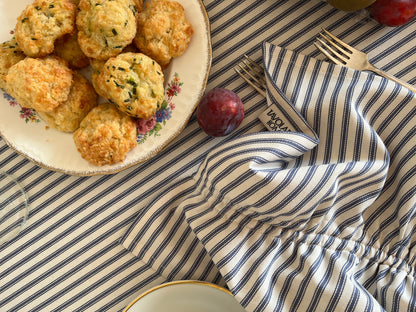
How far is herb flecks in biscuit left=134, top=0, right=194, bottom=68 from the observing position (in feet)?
3.33

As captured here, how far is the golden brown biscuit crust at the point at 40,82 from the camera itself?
99 cm

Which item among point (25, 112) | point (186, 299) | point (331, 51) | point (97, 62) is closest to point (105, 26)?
point (97, 62)

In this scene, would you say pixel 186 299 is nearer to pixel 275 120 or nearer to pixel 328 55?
pixel 275 120

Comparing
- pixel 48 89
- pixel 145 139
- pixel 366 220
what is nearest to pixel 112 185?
pixel 145 139

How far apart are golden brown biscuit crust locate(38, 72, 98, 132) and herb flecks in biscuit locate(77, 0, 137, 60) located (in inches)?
3.7

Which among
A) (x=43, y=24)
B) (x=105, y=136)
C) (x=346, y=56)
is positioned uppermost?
(x=43, y=24)

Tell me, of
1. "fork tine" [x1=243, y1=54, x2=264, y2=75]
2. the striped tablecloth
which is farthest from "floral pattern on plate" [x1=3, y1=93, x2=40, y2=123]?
"fork tine" [x1=243, y1=54, x2=264, y2=75]

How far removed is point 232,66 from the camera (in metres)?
1.15

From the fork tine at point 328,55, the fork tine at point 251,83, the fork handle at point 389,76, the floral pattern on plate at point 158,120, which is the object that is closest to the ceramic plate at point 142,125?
the floral pattern on plate at point 158,120

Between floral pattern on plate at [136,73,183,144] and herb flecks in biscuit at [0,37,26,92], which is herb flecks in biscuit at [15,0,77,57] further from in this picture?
floral pattern on plate at [136,73,183,144]

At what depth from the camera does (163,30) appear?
1014 millimetres

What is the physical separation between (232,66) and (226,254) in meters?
0.53

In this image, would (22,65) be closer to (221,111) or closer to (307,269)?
(221,111)

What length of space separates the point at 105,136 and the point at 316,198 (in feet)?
1.81
